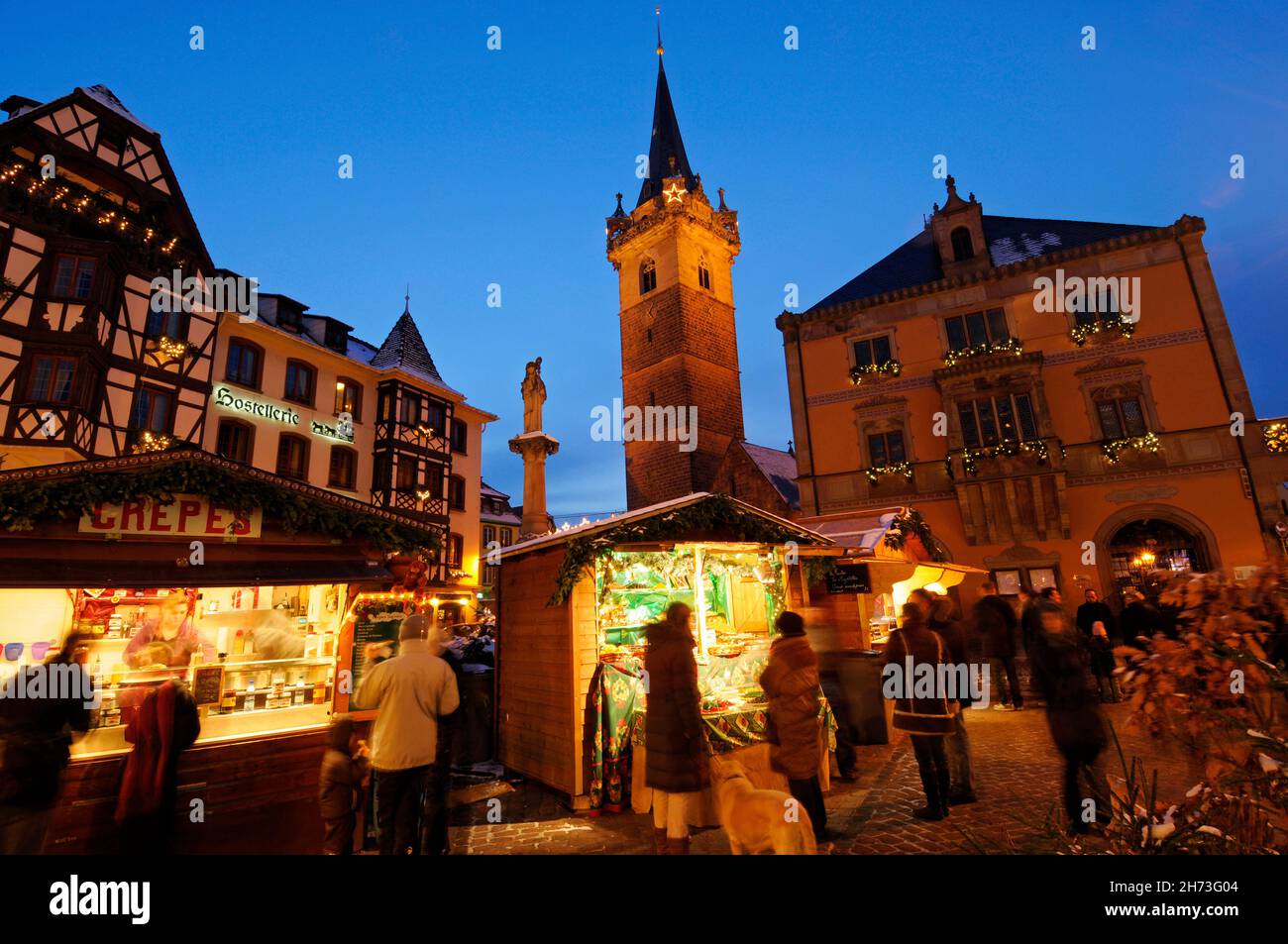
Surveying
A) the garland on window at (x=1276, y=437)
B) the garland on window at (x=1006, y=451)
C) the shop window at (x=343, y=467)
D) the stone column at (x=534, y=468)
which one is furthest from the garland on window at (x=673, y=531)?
the shop window at (x=343, y=467)

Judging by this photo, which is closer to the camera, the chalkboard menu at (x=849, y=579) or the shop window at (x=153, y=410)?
the chalkboard menu at (x=849, y=579)

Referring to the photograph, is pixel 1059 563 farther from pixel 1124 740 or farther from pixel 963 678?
pixel 963 678

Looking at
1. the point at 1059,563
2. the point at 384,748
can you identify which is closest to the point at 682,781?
the point at 384,748

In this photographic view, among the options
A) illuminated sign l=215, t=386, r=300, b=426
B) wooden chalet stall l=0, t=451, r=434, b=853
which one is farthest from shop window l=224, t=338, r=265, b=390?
wooden chalet stall l=0, t=451, r=434, b=853

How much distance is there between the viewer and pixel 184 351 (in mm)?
18312

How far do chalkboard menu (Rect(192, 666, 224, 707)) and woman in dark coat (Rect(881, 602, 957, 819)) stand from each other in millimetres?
7701

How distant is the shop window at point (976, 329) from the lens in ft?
68.0

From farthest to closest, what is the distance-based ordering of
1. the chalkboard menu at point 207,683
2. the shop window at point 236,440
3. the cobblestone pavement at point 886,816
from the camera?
the shop window at point 236,440 < the chalkboard menu at point 207,683 < the cobblestone pavement at point 886,816

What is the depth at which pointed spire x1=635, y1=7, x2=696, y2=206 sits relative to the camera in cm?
4250

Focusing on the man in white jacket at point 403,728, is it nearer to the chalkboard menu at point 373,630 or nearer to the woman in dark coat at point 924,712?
the chalkboard menu at point 373,630

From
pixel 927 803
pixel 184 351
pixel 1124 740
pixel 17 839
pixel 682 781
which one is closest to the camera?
pixel 17 839

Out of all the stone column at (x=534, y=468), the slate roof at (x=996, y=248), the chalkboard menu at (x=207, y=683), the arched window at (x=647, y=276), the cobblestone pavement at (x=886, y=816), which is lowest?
the cobblestone pavement at (x=886, y=816)

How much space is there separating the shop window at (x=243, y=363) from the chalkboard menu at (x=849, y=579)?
20.5 metres
